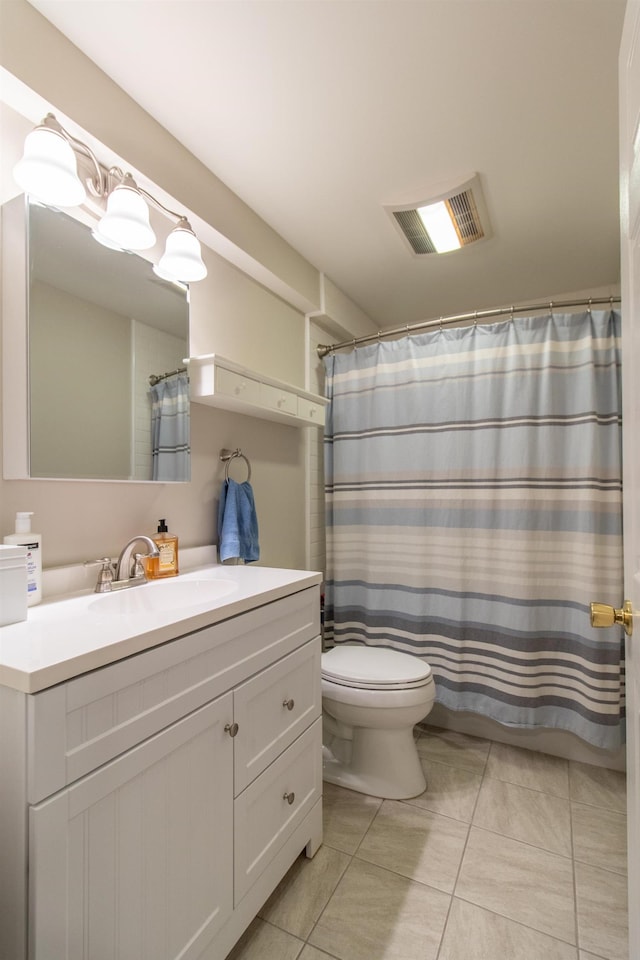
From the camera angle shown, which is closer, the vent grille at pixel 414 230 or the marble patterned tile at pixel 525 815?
the marble patterned tile at pixel 525 815

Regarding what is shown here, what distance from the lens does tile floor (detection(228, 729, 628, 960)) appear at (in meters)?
1.14

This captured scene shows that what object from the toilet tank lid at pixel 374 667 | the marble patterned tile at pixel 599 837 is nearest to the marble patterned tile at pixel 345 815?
the toilet tank lid at pixel 374 667

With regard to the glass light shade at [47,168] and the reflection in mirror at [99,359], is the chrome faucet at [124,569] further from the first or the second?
the glass light shade at [47,168]

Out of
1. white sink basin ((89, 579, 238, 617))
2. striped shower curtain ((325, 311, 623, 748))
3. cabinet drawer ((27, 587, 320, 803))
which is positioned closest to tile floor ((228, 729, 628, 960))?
striped shower curtain ((325, 311, 623, 748))

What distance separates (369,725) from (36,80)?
2178 millimetres

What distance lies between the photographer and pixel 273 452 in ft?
7.02

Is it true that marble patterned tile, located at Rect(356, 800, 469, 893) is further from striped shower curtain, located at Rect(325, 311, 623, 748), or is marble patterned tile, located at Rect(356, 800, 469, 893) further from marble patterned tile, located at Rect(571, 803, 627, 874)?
striped shower curtain, located at Rect(325, 311, 623, 748)

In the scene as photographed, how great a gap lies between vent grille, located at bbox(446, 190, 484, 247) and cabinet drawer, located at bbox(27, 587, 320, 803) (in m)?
1.69

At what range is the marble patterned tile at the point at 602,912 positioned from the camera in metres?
1.13

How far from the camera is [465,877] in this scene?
133 centimetres

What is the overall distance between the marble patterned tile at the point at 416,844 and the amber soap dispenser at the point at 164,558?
3.61 ft

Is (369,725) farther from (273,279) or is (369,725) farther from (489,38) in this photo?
(489,38)

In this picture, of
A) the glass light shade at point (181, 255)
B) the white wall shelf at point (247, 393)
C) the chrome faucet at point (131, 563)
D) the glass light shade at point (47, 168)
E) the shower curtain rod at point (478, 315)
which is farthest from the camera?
the shower curtain rod at point (478, 315)

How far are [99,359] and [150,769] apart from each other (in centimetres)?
105
